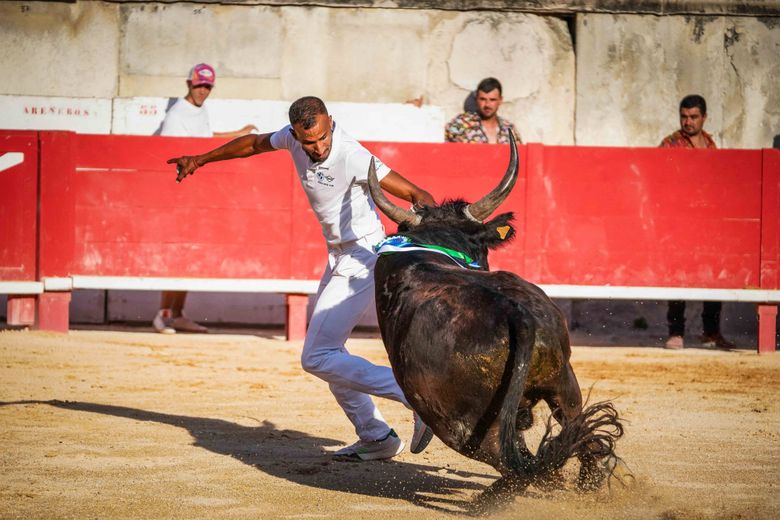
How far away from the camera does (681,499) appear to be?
153 inches

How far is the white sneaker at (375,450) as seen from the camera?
4582mm

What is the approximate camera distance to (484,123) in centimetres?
880

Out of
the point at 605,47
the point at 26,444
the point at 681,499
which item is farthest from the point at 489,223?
the point at 605,47

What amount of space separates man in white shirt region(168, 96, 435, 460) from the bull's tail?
1005 mm

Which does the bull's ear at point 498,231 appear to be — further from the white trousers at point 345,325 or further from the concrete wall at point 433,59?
the concrete wall at point 433,59

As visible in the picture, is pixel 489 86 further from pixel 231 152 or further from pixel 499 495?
pixel 499 495

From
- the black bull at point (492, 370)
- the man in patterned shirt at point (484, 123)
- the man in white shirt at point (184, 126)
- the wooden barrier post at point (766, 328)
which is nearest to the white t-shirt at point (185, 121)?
the man in white shirt at point (184, 126)

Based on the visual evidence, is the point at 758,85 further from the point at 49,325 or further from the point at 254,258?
the point at 49,325

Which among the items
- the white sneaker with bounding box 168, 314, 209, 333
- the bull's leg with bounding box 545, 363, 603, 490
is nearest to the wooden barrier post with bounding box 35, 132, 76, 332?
the white sneaker with bounding box 168, 314, 209, 333

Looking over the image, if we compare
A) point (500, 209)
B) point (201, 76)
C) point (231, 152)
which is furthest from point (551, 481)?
A: point (201, 76)

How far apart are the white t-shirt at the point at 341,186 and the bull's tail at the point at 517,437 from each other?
4.08 feet

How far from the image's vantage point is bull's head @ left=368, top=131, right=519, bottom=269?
393cm

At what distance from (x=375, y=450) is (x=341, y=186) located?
43.2 inches

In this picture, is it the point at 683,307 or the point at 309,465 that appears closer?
the point at 309,465
